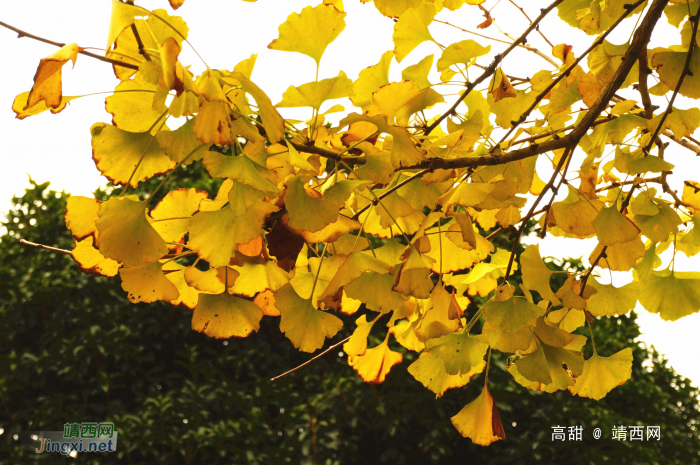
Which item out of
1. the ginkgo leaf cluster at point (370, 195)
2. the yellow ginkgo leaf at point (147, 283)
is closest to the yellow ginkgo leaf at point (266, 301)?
the ginkgo leaf cluster at point (370, 195)

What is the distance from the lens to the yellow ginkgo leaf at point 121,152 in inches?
22.6

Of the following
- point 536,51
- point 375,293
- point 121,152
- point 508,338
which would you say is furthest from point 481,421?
point 536,51

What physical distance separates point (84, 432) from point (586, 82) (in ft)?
7.82

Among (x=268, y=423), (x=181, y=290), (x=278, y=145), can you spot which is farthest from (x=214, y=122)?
(x=268, y=423)

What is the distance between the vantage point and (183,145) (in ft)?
1.73

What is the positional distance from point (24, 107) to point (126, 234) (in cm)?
17

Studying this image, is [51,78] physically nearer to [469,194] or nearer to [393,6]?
[469,194]

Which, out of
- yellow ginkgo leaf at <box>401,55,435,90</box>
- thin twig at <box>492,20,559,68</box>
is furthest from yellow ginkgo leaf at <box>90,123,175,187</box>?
thin twig at <box>492,20,559,68</box>

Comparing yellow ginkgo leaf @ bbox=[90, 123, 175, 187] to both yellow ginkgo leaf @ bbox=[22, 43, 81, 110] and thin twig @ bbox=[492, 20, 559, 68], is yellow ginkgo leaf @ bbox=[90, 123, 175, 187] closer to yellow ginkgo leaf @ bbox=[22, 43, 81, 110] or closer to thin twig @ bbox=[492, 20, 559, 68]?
yellow ginkgo leaf @ bbox=[22, 43, 81, 110]

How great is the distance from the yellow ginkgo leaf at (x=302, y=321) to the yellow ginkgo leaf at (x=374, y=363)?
28cm

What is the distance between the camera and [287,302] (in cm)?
63

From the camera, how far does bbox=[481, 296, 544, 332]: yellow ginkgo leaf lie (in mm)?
649

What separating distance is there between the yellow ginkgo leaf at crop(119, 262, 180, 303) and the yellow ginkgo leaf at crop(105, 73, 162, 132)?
166 millimetres

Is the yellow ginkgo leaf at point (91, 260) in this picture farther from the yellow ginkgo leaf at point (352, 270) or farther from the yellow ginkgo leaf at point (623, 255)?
the yellow ginkgo leaf at point (623, 255)
